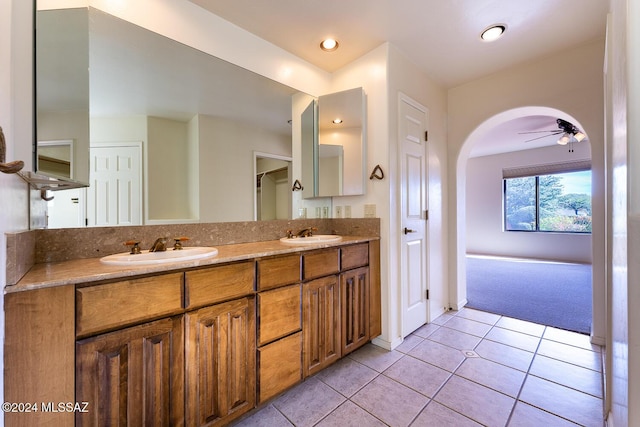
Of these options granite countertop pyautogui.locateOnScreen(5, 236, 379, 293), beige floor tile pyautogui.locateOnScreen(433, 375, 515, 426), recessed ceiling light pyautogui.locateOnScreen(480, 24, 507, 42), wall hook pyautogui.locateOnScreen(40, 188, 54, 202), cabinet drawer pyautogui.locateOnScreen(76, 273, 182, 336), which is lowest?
beige floor tile pyautogui.locateOnScreen(433, 375, 515, 426)

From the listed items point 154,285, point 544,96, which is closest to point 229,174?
point 154,285

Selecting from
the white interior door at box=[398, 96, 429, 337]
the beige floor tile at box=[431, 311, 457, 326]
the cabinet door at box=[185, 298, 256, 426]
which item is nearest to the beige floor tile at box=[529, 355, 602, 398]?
the beige floor tile at box=[431, 311, 457, 326]

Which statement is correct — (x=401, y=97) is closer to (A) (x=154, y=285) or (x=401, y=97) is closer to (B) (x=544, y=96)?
(B) (x=544, y=96)

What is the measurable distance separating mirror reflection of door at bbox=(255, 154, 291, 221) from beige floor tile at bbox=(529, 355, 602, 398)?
2.13 m

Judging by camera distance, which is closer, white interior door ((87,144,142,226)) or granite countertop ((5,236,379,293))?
granite countertop ((5,236,379,293))

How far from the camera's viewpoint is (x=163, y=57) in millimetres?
1538

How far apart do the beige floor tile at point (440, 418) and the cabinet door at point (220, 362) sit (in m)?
0.90

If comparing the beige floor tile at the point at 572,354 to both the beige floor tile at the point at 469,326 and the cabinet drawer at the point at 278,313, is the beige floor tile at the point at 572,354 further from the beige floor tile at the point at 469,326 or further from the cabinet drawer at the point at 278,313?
the cabinet drawer at the point at 278,313

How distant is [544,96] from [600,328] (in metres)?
2.00

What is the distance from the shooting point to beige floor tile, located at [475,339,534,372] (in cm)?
179

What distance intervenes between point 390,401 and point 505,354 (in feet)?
3.64

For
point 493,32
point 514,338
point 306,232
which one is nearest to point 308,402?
point 306,232

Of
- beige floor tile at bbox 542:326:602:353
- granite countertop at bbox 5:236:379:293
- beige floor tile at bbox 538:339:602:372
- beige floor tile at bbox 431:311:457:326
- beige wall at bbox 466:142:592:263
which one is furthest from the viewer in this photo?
beige wall at bbox 466:142:592:263

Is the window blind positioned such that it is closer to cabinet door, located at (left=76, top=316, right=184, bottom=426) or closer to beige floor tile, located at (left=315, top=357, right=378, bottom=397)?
beige floor tile, located at (left=315, top=357, right=378, bottom=397)
